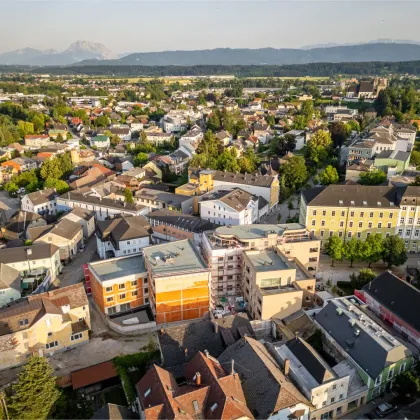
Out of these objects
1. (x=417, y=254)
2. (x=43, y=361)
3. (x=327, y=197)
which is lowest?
(x=417, y=254)

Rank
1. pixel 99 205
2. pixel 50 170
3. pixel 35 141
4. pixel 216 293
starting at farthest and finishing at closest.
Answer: pixel 35 141 → pixel 50 170 → pixel 99 205 → pixel 216 293

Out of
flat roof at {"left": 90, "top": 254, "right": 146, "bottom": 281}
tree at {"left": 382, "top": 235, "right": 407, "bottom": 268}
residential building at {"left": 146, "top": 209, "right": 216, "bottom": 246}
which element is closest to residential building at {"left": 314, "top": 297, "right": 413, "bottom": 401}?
tree at {"left": 382, "top": 235, "right": 407, "bottom": 268}

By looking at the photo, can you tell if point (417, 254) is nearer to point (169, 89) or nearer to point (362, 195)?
point (362, 195)

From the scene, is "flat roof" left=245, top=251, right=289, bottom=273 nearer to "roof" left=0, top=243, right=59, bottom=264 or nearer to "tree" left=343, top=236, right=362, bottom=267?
"tree" left=343, top=236, right=362, bottom=267

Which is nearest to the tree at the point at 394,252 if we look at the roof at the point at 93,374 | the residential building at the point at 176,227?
the residential building at the point at 176,227

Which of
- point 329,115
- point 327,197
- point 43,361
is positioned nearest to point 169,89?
point 329,115

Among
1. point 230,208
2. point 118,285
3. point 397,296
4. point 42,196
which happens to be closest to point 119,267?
point 118,285

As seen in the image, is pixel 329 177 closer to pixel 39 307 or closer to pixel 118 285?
pixel 118 285
